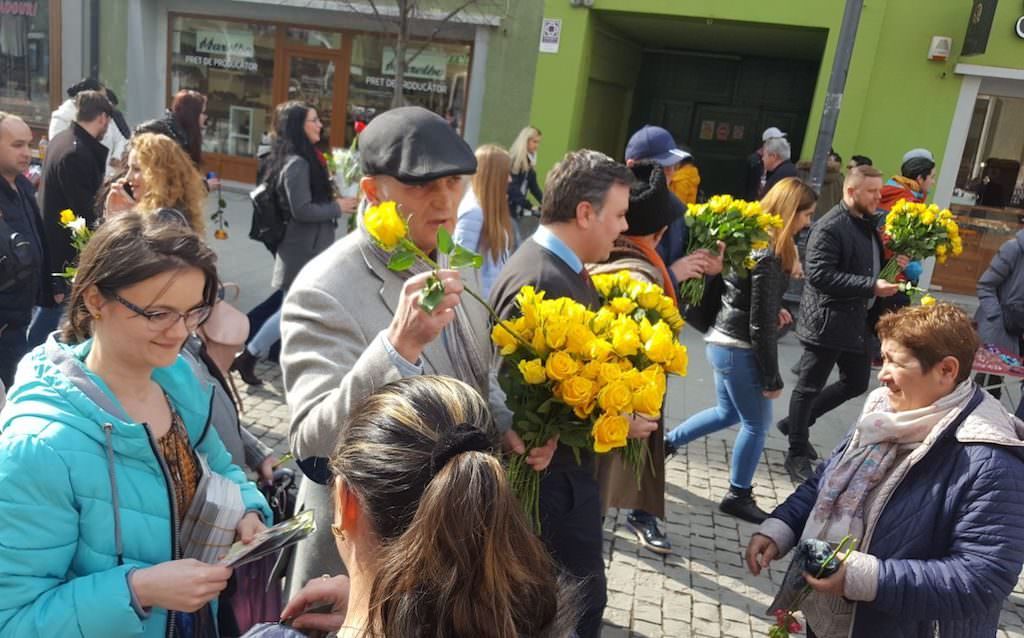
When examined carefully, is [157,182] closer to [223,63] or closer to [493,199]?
[493,199]

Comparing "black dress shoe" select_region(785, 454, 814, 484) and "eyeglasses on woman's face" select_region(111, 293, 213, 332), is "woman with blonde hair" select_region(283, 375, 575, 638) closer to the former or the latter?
"eyeglasses on woman's face" select_region(111, 293, 213, 332)

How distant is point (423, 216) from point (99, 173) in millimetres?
4447

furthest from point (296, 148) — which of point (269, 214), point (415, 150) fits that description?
point (415, 150)

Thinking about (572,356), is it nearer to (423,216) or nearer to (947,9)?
(423,216)

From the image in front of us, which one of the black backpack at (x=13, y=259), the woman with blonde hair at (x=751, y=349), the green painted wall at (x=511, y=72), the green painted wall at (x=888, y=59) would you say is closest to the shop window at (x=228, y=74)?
the green painted wall at (x=511, y=72)

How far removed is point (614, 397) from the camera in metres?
A: 2.22

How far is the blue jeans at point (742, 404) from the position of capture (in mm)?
4719

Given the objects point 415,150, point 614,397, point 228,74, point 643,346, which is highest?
point 228,74

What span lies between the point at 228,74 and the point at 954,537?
15.1 metres

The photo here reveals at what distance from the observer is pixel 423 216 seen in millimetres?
2223

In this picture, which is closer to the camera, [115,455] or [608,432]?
[115,455]

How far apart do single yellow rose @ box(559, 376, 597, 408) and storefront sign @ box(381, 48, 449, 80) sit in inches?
489

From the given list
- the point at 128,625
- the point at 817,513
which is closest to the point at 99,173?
the point at 128,625

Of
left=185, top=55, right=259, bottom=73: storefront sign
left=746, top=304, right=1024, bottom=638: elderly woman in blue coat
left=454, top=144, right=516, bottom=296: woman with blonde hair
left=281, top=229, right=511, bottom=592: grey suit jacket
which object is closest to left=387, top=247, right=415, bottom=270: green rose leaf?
left=281, top=229, right=511, bottom=592: grey suit jacket
